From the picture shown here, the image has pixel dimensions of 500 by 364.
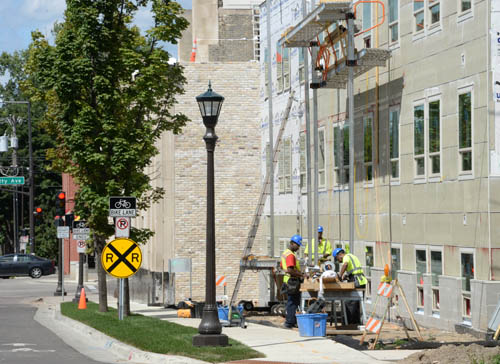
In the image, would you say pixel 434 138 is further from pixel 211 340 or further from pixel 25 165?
pixel 25 165

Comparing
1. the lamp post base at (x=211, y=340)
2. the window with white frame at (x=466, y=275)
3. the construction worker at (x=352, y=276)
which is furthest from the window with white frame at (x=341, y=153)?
the lamp post base at (x=211, y=340)

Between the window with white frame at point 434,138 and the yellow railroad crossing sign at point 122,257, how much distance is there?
6638 millimetres

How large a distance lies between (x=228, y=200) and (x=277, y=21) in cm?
733

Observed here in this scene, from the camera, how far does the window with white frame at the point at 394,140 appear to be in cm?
2402

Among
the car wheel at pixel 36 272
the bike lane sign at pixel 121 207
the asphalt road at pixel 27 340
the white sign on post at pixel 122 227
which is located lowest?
the car wheel at pixel 36 272

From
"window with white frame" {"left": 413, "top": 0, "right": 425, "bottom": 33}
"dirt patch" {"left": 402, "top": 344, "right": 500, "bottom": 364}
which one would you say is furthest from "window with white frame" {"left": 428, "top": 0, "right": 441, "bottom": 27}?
"dirt patch" {"left": 402, "top": 344, "right": 500, "bottom": 364}

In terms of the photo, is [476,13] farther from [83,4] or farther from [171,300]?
[171,300]

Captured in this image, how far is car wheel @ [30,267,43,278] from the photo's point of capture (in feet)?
202

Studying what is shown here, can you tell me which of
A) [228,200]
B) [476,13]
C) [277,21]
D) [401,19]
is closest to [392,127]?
[401,19]

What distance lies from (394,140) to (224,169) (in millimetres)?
14537

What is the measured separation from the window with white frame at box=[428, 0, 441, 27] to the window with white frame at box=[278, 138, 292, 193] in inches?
454

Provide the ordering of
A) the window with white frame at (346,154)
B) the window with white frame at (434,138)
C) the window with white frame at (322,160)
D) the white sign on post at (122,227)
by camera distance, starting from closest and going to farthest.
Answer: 1. the window with white frame at (434,138)
2. the white sign on post at (122,227)
3. the window with white frame at (346,154)
4. the window with white frame at (322,160)

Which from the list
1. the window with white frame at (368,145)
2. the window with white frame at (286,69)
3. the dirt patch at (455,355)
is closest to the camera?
the dirt patch at (455,355)

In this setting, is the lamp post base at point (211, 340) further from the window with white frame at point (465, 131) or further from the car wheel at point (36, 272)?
the car wheel at point (36, 272)
